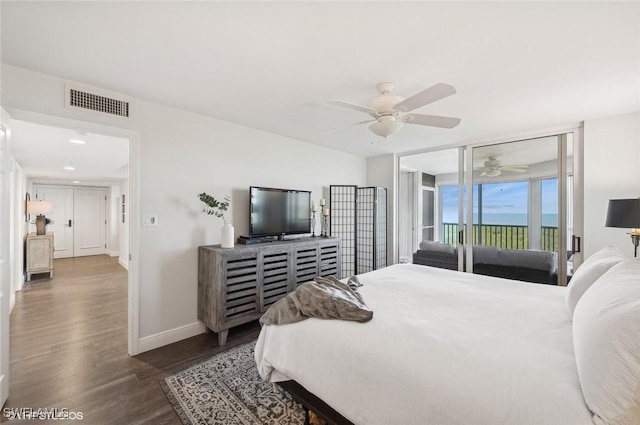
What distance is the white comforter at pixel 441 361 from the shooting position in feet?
3.44

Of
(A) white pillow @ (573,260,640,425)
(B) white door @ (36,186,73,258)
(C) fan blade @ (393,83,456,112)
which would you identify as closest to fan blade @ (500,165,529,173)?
(C) fan blade @ (393,83,456,112)

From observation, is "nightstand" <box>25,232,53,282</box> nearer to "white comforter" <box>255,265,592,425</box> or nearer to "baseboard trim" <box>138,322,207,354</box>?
"baseboard trim" <box>138,322,207,354</box>

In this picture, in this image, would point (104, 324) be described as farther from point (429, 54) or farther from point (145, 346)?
point (429, 54)

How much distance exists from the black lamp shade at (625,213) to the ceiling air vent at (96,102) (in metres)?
4.59

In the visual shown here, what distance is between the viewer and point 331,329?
1.58 m

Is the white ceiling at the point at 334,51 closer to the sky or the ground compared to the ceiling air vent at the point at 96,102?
closer to the sky

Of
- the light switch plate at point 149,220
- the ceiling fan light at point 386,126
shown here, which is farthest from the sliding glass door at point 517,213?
the light switch plate at point 149,220

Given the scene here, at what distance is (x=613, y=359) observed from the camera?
0.94 metres

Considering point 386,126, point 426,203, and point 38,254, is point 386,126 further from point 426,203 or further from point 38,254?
point 38,254

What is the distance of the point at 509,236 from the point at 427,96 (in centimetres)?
293

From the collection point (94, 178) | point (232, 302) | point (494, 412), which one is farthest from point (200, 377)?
point (94, 178)

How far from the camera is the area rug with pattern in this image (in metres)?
1.81

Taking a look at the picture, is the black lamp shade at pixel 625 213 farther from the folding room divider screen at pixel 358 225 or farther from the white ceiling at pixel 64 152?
the white ceiling at pixel 64 152

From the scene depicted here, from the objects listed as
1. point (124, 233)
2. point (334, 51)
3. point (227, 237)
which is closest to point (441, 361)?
point (334, 51)
